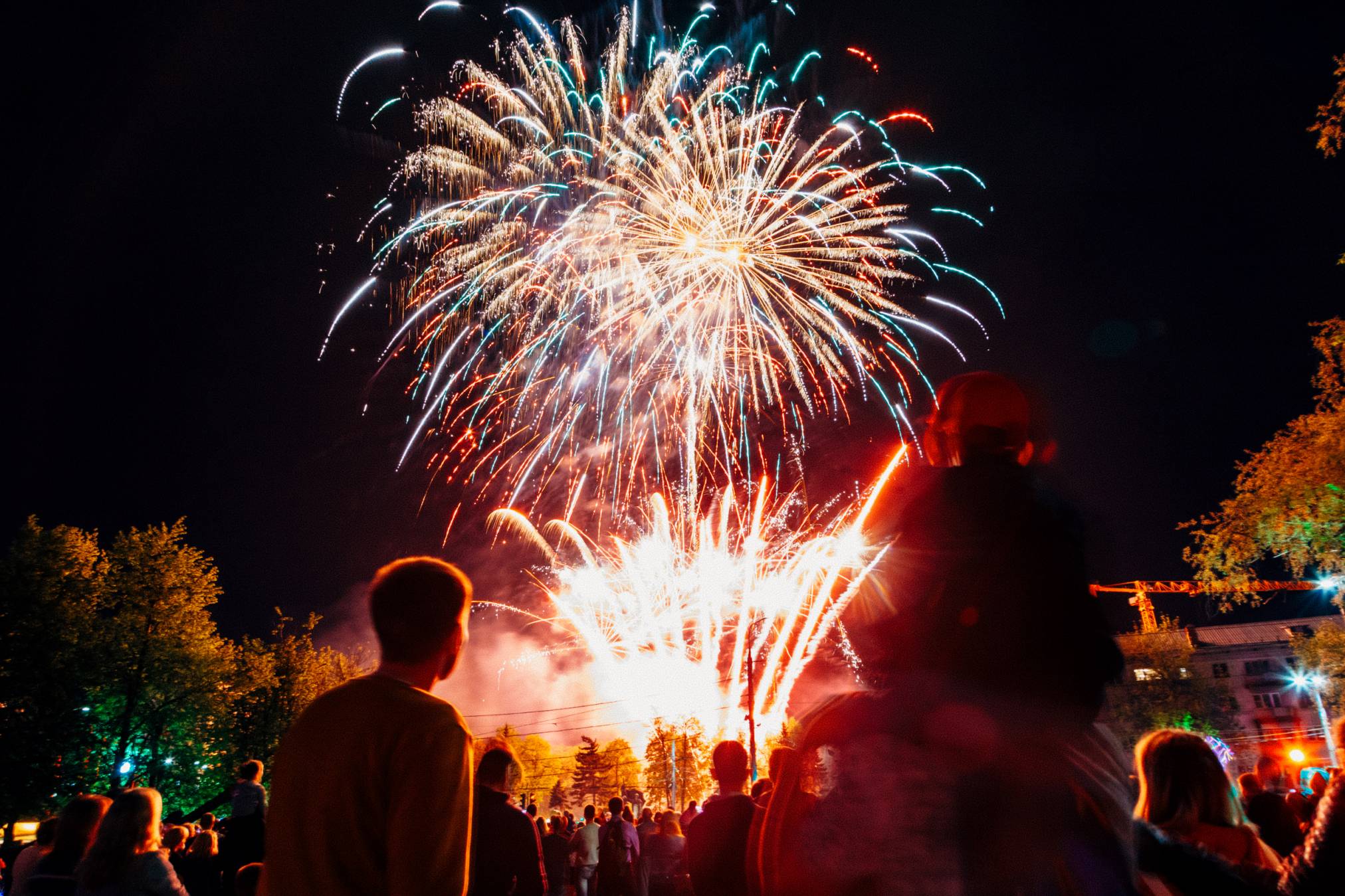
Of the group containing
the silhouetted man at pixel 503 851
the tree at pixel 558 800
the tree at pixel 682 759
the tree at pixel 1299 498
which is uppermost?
the tree at pixel 1299 498

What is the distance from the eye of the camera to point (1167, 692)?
53812mm

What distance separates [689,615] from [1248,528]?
1565 cm

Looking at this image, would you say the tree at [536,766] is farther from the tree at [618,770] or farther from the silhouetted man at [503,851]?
the silhouetted man at [503,851]

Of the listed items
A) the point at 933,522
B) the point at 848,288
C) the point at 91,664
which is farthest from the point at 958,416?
the point at 91,664

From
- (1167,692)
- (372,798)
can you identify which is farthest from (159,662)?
(1167,692)

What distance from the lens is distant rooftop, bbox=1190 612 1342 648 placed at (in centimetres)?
6875

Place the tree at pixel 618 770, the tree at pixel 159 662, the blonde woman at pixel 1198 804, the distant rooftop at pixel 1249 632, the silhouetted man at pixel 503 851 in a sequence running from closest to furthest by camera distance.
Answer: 1. the blonde woman at pixel 1198 804
2. the silhouetted man at pixel 503 851
3. the tree at pixel 159 662
4. the distant rooftop at pixel 1249 632
5. the tree at pixel 618 770

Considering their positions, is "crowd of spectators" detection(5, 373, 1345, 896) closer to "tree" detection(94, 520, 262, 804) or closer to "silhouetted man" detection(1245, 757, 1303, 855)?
"silhouetted man" detection(1245, 757, 1303, 855)

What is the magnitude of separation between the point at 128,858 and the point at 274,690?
131ft

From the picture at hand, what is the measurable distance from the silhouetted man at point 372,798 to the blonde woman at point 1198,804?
242 centimetres

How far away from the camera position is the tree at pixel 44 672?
23250 mm

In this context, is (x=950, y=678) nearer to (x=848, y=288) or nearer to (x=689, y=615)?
(x=848, y=288)

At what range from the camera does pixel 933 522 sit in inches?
65.1

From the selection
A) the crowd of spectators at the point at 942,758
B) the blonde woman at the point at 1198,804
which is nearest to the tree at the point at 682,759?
the blonde woman at the point at 1198,804
